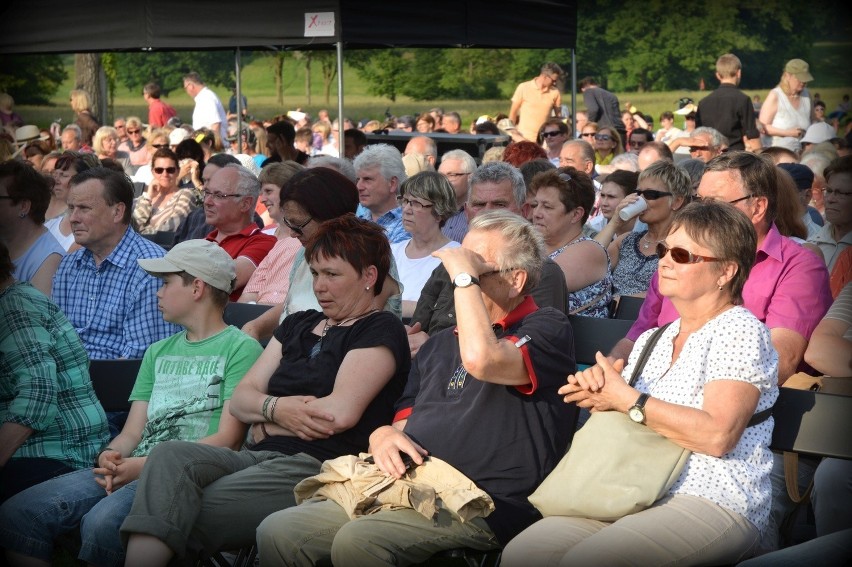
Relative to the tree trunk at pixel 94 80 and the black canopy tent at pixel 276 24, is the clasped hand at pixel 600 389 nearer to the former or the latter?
the black canopy tent at pixel 276 24

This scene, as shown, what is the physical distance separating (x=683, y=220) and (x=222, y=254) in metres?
2.05

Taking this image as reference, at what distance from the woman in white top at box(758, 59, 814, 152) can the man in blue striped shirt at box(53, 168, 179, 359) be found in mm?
9556

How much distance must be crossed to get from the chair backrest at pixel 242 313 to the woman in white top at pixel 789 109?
9.31m

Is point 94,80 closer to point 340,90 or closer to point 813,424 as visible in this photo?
point 340,90

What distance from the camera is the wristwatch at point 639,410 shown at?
3393 millimetres

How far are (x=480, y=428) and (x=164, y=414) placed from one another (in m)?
1.51

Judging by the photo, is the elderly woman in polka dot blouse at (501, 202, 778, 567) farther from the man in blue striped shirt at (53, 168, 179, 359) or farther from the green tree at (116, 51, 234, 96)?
the green tree at (116, 51, 234, 96)

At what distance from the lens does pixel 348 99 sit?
51.1 metres

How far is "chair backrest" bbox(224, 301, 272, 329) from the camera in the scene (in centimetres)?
557

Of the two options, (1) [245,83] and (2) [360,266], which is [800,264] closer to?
(2) [360,266]

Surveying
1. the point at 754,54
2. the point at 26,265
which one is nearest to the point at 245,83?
the point at 754,54

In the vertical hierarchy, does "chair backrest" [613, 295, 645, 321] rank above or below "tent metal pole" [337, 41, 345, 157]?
below

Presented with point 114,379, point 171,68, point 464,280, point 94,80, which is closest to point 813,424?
point 464,280

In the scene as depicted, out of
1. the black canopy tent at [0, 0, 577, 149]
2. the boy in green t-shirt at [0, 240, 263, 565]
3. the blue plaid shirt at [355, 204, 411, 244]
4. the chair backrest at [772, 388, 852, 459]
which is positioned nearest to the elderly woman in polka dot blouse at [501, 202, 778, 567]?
the chair backrest at [772, 388, 852, 459]
